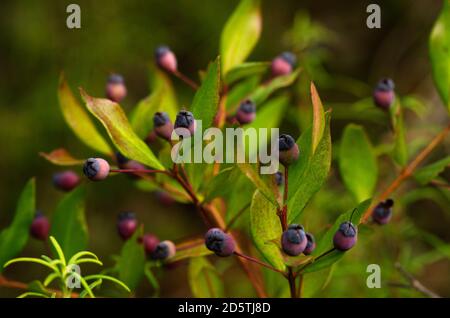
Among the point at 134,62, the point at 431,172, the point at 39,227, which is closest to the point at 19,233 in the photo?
the point at 39,227

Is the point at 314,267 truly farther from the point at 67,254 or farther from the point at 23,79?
the point at 23,79

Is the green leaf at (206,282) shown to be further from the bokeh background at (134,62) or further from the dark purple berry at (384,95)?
the bokeh background at (134,62)

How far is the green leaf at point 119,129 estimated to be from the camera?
51 centimetres

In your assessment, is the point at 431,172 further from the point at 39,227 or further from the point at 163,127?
the point at 39,227

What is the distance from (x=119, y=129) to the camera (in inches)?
20.4

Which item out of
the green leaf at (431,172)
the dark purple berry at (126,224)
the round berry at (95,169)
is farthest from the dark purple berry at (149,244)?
the green leaf at (431,172)

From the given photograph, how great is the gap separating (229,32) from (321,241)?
0.28 meters

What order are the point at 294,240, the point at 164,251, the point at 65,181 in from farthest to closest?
the point at 65,181, the point at 164,251, the point at 294,240

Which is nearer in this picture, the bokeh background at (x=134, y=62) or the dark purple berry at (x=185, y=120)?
the dark purple berry at (x=185, y=120)

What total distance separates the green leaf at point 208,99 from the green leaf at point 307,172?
7 cm

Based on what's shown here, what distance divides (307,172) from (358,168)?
8.0 inches

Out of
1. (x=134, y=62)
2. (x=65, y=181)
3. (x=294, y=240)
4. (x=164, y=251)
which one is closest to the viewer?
(x=294, y=240)

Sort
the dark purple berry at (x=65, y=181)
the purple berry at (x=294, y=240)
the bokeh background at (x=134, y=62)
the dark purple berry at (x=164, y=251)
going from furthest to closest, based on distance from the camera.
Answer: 1. the bokeh background at (x=134, y=62)
2. the dark purple berry at (x=65, y=181)
3. the dark purple berry at (x=164, y=251)
4. the purple berry at (x=294, y=240)

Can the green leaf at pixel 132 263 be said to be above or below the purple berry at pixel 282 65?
below
